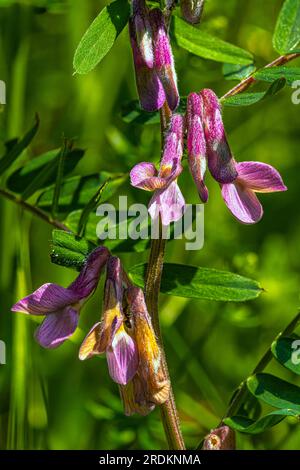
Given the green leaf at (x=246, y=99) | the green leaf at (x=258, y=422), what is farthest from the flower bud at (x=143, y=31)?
the green leaf at (x=258, y=422)

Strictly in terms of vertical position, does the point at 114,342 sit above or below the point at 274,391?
above

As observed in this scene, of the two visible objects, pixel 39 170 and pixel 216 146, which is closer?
pixel 216 146

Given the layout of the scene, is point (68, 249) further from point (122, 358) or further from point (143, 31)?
point (143, 31)

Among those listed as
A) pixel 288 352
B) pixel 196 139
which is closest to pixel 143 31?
pixel 196 139

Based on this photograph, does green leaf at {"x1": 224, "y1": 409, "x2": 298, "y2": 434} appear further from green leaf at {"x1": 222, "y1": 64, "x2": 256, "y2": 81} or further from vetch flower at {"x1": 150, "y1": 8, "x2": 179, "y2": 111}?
green leaf at {"x1": 222, "y1": 64, "x2": 256, "y2": 81}

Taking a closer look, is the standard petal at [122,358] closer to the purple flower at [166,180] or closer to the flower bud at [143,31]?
the purple flower at [166,180]

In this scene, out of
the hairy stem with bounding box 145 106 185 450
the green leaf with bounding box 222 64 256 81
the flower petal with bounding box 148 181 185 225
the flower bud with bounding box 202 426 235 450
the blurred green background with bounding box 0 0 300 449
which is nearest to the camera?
the flower petal with bounding box 148 181 185 225

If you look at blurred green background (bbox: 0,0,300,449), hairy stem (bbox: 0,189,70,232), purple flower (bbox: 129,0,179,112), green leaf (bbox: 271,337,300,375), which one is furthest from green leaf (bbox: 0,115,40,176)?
green leaf (bbox: 271,337,300,375)
